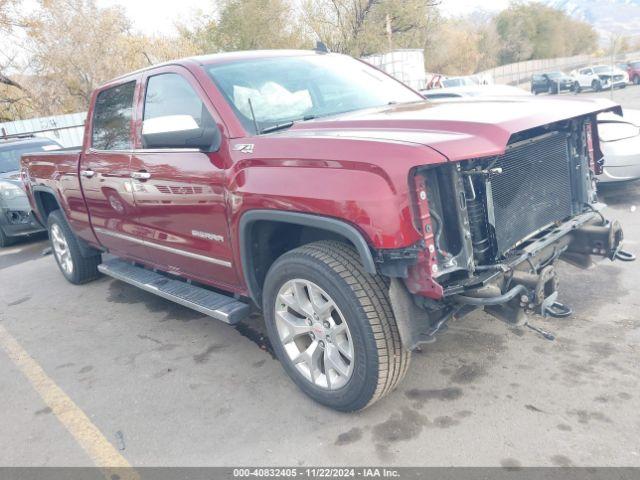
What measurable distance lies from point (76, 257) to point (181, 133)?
3362 millimetres

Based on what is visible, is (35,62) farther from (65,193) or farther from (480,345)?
(480,345)

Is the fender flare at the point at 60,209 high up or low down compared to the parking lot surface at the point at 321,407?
up

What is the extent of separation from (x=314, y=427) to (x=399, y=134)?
63.7 inches

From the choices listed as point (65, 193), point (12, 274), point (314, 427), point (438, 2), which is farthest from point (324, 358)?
point (438, 2)

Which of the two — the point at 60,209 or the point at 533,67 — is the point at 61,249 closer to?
the point at 60,209

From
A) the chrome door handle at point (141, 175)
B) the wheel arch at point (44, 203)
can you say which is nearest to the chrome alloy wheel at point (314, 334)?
the chrome door handle at point (141, 175)

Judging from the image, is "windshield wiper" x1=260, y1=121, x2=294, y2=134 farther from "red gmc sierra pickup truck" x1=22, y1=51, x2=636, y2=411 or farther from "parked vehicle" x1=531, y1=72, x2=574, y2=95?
"parked vehicle" x1=531, y1=72, x2=574, y2=95

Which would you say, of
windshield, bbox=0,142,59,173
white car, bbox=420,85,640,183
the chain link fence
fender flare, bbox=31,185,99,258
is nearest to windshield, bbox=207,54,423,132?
white car, bbox=420,85,640,183

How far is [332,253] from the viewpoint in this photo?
9.23ft

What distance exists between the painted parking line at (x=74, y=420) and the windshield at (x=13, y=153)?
18.4ft

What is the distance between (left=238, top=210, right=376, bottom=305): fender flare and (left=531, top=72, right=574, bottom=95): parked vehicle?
3312 cm

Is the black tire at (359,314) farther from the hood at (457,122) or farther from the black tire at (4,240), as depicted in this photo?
the black tire at (4,240)

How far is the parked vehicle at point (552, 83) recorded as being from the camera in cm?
3238

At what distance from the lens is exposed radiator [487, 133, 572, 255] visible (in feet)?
9.14
